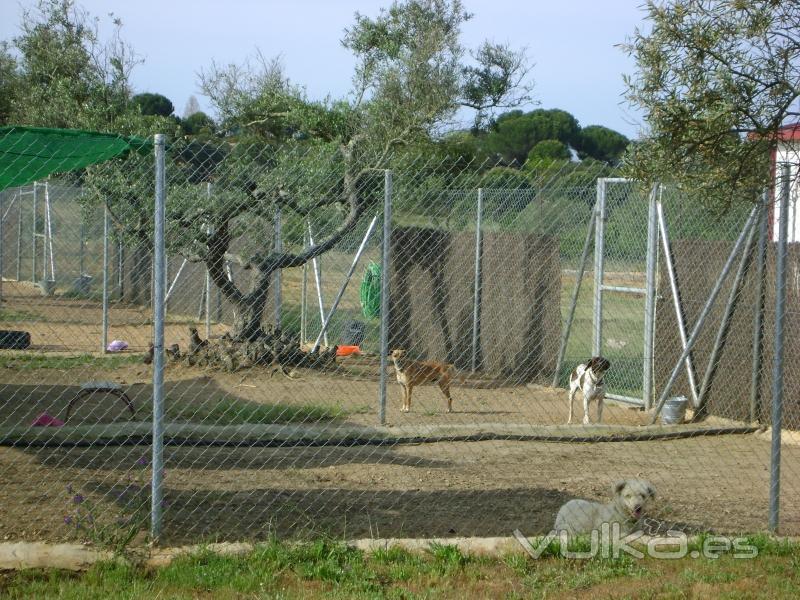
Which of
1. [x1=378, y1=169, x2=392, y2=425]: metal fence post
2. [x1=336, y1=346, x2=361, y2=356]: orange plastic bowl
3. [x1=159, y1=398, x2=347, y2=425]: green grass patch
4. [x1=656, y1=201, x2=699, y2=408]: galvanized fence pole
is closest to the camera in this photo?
[x1=378, y1=169, x2=392, y2=425]: metal fence post

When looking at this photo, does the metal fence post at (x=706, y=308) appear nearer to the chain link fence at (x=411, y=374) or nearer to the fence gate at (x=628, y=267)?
the chain link fence at (x=411, y=374)

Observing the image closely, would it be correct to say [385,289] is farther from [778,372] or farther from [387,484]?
[778,372]

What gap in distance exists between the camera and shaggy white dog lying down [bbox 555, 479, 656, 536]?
197 inches

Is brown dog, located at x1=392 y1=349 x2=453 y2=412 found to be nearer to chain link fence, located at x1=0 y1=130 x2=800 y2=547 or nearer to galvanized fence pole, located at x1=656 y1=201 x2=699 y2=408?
chain link fence, located at x1=0 y1=130 x2=800 y2=547

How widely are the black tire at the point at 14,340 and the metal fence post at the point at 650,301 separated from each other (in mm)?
7948

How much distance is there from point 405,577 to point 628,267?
662 cm

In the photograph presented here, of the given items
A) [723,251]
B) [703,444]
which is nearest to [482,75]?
[723,251]

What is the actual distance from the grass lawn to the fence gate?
4.81 meters

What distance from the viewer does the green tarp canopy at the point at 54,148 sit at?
4.63m

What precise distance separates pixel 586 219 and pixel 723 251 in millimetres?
1949

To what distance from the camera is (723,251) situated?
8789 mm

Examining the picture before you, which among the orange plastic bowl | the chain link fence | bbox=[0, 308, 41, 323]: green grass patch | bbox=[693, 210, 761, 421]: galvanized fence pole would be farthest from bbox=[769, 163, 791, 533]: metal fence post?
bbox=[0, 308, 41, 323]: green grass patch

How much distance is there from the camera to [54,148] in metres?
4.94

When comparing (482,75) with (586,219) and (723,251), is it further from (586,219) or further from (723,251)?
(723,251)
